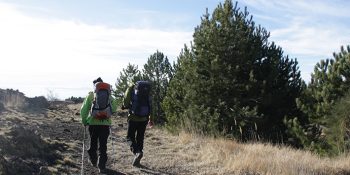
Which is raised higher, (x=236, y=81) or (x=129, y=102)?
(x=236, y=81)

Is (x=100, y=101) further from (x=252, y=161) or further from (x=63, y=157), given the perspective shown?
(x=252, y=161)

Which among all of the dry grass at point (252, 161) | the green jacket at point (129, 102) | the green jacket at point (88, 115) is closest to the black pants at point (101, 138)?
the green jacket at point (88, 115)

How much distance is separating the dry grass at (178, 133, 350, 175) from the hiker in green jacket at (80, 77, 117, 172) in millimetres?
2223

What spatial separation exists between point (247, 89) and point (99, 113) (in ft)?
27.9

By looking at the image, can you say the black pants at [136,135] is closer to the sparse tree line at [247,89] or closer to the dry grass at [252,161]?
the dry grass at [252,161]

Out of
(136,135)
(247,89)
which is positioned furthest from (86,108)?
(247,89)

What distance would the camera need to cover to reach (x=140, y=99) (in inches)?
409

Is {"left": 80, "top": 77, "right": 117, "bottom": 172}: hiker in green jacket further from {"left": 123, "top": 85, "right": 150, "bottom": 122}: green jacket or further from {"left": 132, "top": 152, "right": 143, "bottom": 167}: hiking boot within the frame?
{"left": 132, "top": 152, "right": 143, "bottom": 167}: hiking boot

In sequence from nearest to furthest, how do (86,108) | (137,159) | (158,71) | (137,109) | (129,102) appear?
(86,108) → (137,109) → (129,102) → (137,159) → (158,71)

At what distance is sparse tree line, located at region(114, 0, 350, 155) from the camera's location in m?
16.3

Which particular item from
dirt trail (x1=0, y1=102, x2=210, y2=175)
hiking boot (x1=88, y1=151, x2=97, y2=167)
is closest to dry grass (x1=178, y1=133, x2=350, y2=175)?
dirt trail (x1=0, y1=102, x2=210, y2=175)

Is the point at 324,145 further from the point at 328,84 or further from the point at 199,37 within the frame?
the point at 199,37

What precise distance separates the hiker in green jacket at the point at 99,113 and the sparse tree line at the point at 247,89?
623 centimetres

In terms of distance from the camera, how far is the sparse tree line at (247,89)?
16.3 m
